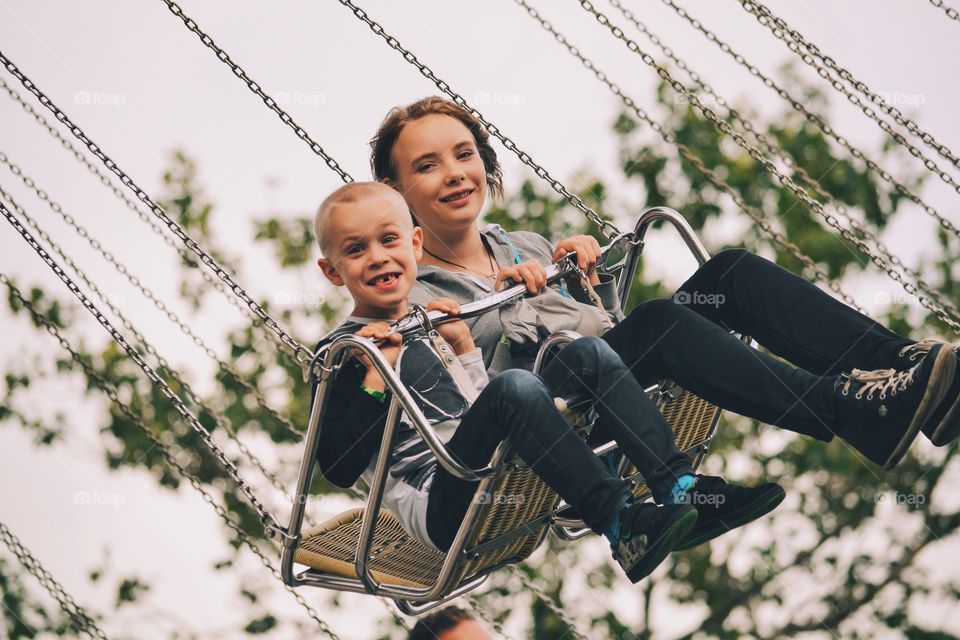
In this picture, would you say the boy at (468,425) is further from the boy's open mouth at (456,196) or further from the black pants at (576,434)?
the boy's open mouth at (456,196)

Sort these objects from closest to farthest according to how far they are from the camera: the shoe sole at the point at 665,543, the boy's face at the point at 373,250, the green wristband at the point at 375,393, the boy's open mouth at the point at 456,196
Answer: the shoe sole at the point at 665,543 < the green wristband at the point at 375,393 < the boy's face at the point at 373,250 < the boy's open mouth at the point at 456,196

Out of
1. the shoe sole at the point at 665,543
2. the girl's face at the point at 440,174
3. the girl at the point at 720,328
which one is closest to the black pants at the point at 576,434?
the shoe sole at the point at 665,543

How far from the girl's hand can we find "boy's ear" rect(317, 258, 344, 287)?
0.38 m

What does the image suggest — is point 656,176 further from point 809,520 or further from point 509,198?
point 809,520

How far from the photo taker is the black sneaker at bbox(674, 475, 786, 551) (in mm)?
3137

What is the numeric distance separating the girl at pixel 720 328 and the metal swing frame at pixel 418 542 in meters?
0.15

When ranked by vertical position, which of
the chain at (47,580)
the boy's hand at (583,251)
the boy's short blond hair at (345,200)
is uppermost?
the boy's short blond hair at (345,200)

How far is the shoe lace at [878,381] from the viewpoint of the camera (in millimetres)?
3092

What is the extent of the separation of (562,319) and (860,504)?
24.3ft

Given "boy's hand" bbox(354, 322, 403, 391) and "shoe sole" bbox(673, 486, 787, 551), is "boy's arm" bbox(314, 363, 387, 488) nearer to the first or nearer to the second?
"boy's hand" bbox(354, 322, 403, 391)

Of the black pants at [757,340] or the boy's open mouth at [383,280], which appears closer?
the black pants at [757,340]

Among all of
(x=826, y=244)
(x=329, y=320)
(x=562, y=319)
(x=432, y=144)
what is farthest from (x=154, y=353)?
(x=826, y=244)

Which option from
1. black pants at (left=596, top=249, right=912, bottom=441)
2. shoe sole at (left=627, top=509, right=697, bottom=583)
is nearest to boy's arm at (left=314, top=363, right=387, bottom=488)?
black pants at (left=596, top=249, right=912, bottom=441)

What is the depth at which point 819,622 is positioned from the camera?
10.3m
